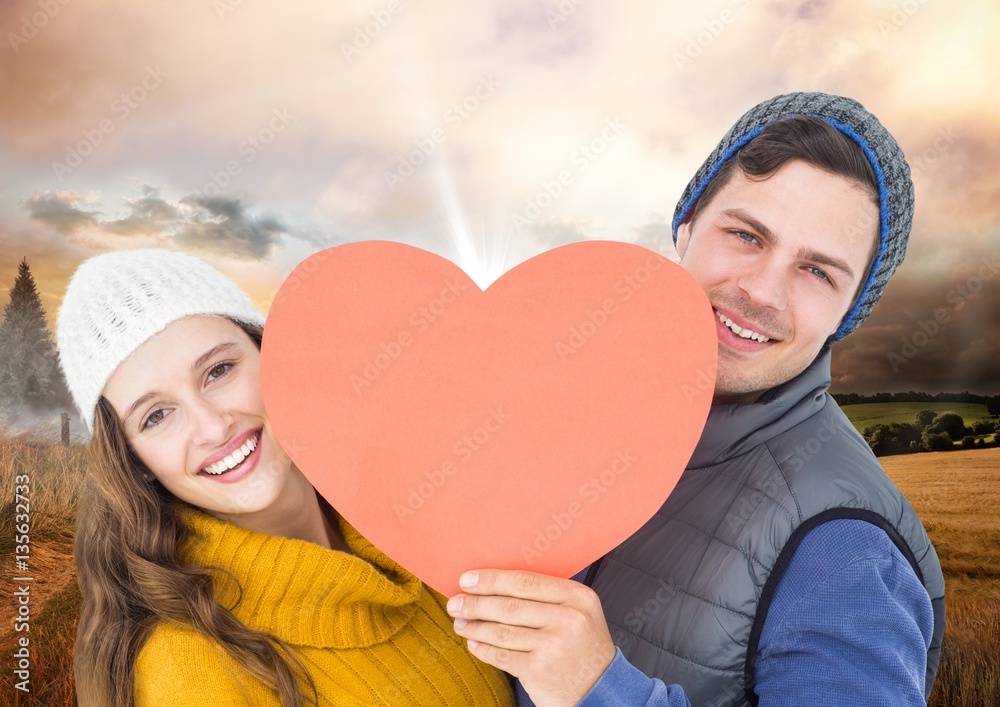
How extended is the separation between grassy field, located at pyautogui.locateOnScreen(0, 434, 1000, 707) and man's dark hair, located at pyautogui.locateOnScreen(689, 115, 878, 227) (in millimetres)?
1917

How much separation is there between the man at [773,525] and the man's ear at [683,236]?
3.6 inches

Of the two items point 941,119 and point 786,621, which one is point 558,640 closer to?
point 786,621

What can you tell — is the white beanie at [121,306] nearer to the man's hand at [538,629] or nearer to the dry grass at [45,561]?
the man's hand at [538,629]

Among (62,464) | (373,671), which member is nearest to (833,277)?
(373,671)

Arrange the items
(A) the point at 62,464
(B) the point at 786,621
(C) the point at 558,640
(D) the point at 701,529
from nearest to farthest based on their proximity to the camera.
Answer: (C) the point at 558,640, (B) the point at 786,621, (D) the point at 701,529, (A) the point at 62,464

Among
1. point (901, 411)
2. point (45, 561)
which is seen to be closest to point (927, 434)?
point (901, 411)

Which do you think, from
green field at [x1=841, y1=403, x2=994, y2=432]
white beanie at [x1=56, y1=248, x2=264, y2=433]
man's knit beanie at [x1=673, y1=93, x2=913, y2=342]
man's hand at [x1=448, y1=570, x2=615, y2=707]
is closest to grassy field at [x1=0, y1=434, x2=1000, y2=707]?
green field at [x1=841, y1=403, x2=994, y2=432]

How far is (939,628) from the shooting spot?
1.19m

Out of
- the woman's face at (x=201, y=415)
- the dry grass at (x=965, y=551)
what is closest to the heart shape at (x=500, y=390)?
the woman's face at (x=201, y=415)

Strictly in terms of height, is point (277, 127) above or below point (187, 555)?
above

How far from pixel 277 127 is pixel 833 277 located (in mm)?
2078

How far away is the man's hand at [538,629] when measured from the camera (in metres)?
0.82

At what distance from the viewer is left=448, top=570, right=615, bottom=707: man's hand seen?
2.70 ft

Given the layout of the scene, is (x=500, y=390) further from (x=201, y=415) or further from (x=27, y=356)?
(x=27, y=356)
